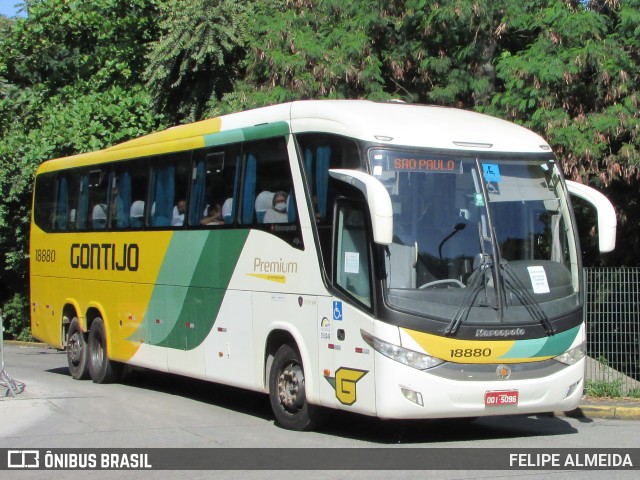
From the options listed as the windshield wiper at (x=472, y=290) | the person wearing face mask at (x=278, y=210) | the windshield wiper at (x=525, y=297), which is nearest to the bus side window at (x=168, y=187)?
the person wearing face mask at (x=278, y=210)

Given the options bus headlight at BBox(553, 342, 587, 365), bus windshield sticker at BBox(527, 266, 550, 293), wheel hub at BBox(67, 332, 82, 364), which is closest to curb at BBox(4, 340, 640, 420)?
bus headlight at BBox(553, 342, 587, 365)

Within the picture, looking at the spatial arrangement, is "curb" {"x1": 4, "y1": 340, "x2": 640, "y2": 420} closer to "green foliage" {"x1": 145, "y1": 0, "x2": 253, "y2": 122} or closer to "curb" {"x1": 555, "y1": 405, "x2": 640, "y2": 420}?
"curb" {"x1": 555, "y1": 405, "x2": 640, "y2": 420}

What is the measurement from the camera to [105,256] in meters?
16.7

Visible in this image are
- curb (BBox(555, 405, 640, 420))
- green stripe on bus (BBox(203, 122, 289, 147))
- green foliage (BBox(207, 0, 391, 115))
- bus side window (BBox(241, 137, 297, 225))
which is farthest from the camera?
green foliage (BBox(207, 0, 391, 115))

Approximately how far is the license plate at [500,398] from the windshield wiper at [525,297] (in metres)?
0.78

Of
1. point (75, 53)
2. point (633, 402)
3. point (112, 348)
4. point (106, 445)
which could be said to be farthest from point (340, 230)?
point (75, 53)

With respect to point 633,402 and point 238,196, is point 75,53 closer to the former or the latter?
point 238,196

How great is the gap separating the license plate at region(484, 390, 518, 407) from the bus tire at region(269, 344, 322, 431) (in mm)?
2040

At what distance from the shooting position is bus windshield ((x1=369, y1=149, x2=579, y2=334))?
10.3 meters

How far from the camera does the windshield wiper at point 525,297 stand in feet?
34.6

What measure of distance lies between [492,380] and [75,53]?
79.2ft

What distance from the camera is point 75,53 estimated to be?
31547 millimetres

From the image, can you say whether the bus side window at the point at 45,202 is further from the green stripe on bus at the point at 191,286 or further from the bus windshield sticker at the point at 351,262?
the bus windshield sticker at the point at 351,262

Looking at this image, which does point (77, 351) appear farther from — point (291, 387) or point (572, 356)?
point (572, 356)
